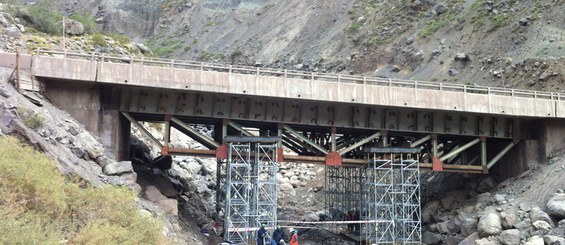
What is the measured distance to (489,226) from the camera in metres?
22.4

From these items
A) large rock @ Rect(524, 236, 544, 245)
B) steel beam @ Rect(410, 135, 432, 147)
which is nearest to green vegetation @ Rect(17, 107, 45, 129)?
steel beam @ Rect(410, 135, 432, 147)

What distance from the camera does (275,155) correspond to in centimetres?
2375

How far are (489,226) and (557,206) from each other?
2931mm

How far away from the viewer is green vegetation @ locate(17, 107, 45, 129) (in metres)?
17.6

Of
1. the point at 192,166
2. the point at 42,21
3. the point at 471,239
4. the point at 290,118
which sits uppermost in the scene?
the point at 42,21

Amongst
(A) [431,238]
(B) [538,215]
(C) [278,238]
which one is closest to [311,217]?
(A) [431,238]

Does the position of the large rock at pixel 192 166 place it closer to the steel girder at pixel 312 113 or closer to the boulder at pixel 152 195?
the steel girder at pixel 312 113

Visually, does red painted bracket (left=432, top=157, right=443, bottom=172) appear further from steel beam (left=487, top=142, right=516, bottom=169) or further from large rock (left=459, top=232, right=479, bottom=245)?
large rock (left=459, top=232, right=479, bottom=245)

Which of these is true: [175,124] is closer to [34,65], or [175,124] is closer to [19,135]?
[34,65]

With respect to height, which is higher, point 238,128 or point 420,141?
point 238,128

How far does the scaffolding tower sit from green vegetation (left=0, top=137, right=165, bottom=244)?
8415 millimetres

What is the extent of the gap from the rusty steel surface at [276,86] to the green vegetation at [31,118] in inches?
165

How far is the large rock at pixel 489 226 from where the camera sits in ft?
73.2

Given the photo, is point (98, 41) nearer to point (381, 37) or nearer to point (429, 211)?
point (429, 211)
